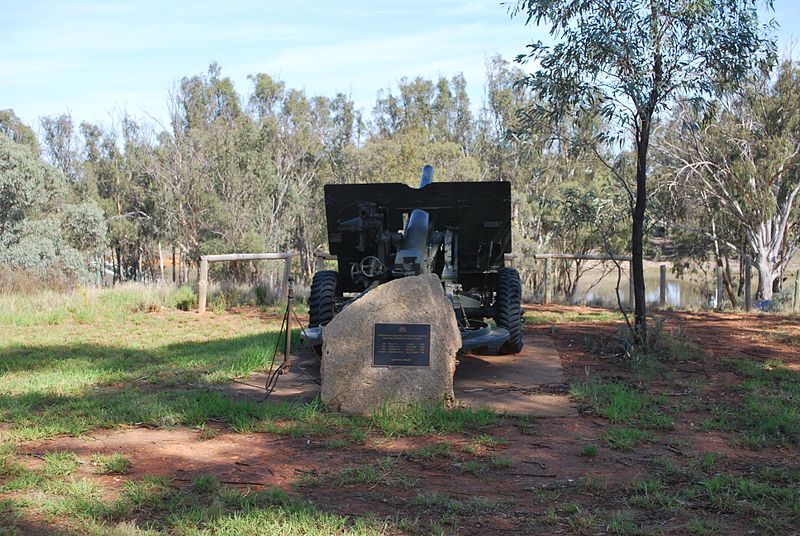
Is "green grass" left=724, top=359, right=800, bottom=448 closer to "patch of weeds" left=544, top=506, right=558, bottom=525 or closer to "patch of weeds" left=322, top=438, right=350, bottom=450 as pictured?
"patch of weeds" left=544, top=506, right=558, bottom=525

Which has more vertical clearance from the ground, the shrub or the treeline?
the treeline

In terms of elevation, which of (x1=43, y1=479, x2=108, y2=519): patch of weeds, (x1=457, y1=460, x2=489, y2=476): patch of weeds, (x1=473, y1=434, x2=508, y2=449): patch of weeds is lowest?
(x1=43, y1=479, x2=108, y2=519): patch of weeds

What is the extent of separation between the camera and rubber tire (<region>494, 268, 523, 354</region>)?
28.7ft

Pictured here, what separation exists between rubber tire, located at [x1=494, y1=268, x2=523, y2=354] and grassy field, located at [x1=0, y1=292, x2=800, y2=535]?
0.61m

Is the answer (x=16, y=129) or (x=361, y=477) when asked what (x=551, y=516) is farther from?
(x=16, y=129)

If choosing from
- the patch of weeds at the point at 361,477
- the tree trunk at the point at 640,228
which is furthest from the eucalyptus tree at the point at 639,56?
the patch of weeds at the point at 361,477

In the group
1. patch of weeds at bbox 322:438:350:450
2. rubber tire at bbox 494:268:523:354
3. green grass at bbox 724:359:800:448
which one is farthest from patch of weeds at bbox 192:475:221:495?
rubber tire at bbox 494:268:523:354

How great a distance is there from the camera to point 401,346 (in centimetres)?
625

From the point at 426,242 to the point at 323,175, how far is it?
35633mm

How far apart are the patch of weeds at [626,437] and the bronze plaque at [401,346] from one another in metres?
1.52

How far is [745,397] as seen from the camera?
22.1ft

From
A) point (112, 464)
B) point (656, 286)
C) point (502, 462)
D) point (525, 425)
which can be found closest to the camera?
point (112, 464)

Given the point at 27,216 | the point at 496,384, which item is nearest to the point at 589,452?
the point at 496,384

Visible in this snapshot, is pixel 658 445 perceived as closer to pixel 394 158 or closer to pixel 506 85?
pixel 394 158
